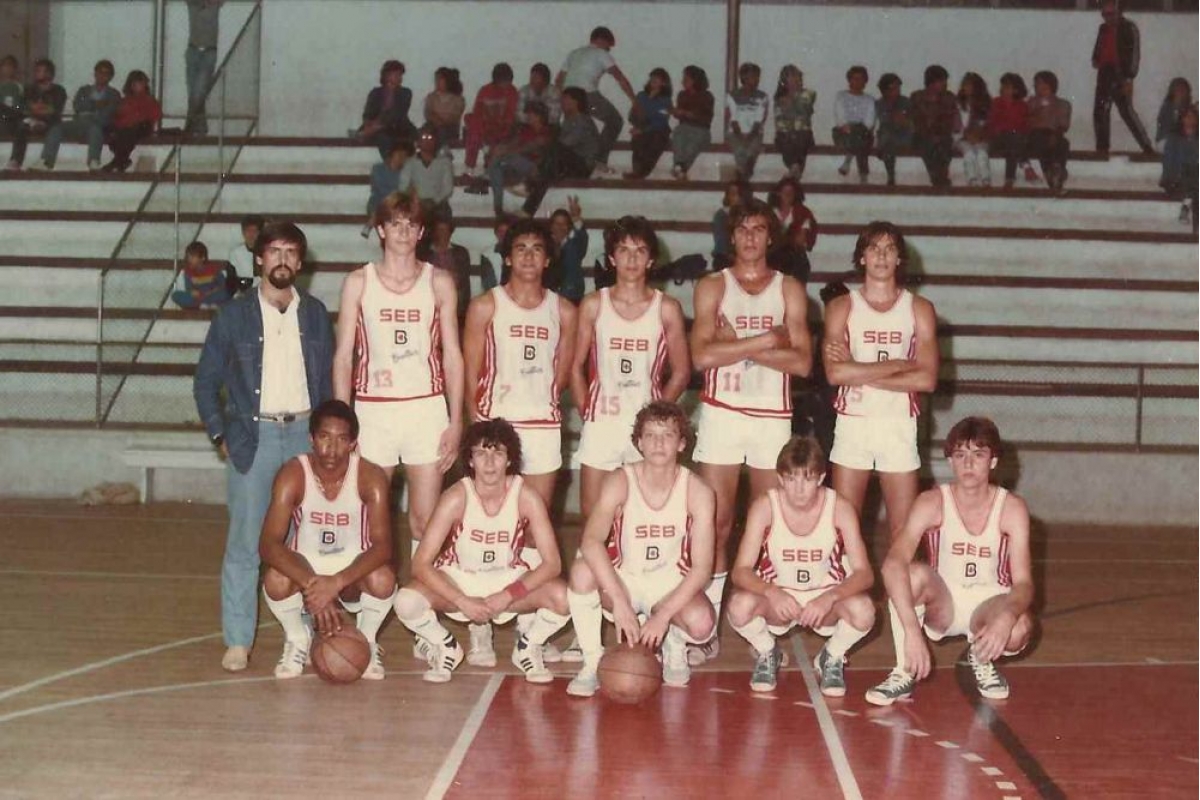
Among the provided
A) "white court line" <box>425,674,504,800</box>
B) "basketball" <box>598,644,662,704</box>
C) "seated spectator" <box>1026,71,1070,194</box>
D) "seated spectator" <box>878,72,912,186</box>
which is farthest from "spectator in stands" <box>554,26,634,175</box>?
"basketball" <box>598,644,662,704</box>

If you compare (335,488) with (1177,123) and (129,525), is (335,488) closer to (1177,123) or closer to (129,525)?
(129,525)

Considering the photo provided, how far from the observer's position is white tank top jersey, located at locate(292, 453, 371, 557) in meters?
7.15

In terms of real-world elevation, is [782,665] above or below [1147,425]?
below

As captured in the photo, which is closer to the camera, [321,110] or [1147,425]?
[1147,425]

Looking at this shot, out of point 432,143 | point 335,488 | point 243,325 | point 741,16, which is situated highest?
point 741,16

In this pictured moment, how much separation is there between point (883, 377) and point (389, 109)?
10.1m

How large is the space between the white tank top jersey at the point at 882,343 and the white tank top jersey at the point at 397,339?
1.85 m

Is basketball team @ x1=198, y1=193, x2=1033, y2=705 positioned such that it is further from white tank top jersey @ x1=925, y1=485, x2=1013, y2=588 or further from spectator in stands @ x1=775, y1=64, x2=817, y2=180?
spectator in stands @ x1=775, y1=64, x2=817, y2=180

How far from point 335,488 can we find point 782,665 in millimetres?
2092

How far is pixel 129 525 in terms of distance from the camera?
37.4 feet

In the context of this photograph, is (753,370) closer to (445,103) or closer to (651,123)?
(651,123)

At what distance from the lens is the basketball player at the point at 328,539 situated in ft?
22.5

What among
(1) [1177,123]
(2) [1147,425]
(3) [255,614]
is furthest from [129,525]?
(1) [1177,123]

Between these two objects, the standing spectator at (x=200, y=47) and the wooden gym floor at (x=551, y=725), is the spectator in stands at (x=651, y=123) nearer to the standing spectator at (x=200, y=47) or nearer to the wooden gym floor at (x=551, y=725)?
the standing spectator at (x=200, y=47)
